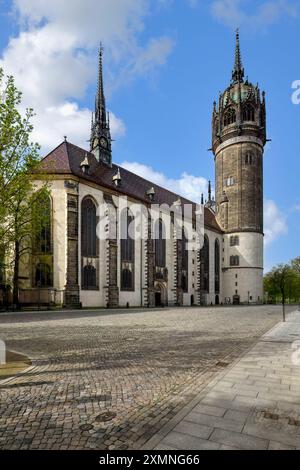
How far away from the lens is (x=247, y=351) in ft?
28.9

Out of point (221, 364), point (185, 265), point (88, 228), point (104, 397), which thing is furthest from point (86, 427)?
point (185, 265)

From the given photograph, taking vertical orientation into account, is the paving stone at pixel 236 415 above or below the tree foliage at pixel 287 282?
above

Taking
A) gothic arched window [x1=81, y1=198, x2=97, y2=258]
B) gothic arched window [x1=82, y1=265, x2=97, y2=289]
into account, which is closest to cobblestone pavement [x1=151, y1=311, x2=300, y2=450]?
gothic arched window [x1=82, y1=265, x2=97, y2=289]

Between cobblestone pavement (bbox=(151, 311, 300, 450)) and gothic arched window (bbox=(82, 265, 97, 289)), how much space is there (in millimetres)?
28320

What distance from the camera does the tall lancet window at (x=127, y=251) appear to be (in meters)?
38.4

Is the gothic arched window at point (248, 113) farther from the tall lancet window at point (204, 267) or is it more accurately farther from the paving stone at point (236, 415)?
the paving stone at point (236, 415)

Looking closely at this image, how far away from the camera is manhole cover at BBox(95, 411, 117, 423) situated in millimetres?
4152

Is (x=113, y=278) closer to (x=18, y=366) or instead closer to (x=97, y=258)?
(x=97, y=258)

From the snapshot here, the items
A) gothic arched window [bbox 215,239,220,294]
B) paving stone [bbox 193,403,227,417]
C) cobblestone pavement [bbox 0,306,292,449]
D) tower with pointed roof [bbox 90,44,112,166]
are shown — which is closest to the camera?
cobblestone pavement [bbox 0,306,292,449]

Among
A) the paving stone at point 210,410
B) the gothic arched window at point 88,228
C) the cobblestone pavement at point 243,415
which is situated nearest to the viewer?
the cobblestone pavement at point 243,415

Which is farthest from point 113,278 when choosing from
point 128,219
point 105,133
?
point 105,133

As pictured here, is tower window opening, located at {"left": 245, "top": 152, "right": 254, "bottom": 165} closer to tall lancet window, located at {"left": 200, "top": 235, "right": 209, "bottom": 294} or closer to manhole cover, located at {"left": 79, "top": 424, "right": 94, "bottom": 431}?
tall lancet window, located at {"left": 200, "top": 235, "right": 209, "bottom": 294}

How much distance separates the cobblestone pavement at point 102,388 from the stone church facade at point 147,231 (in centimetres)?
1480

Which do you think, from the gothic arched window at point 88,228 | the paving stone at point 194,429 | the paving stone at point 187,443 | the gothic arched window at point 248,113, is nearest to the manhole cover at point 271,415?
the paving stone at point 194,429
